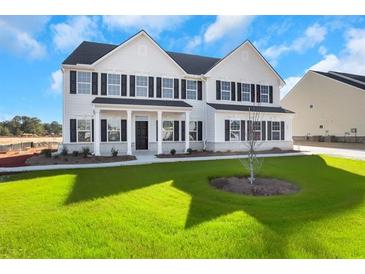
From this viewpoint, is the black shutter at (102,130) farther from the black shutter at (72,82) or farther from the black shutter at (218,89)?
the black shutter at (218,89)

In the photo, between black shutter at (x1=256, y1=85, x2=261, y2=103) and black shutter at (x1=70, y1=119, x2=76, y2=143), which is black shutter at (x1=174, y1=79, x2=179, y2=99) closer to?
black shutter at (x1=256, y1=85, x2=261, y2=103)

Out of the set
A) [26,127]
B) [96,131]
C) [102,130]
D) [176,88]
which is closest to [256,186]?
[96,131]

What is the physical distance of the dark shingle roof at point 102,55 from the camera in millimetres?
16953

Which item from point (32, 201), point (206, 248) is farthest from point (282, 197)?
point (32, 201)

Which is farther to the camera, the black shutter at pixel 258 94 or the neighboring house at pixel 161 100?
the black shutter at pixel 258 94

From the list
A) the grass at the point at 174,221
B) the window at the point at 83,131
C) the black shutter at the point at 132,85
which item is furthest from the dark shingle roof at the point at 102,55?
the grass at the point at 174,221

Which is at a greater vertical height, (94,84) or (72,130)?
(94,84)

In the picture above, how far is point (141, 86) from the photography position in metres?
17.6

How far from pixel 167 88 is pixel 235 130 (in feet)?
19.6

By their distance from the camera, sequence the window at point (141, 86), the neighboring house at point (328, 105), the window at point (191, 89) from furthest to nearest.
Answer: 1. the neighboring house at point (328, 105)
2. the window at point (191, 89)
3. the window at point (141, 86)

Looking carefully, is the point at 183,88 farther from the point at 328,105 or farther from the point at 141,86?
the point at 328,105

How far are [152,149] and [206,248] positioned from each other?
14165 millimetres

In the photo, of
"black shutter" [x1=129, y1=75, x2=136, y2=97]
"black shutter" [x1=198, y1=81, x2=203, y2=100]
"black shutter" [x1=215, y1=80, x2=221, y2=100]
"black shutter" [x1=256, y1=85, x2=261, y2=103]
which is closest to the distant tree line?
"black shutter" [x1=129, y1=75, x2=136, y2=97]

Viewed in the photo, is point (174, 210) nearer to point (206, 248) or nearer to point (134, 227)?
point (134, 227)
